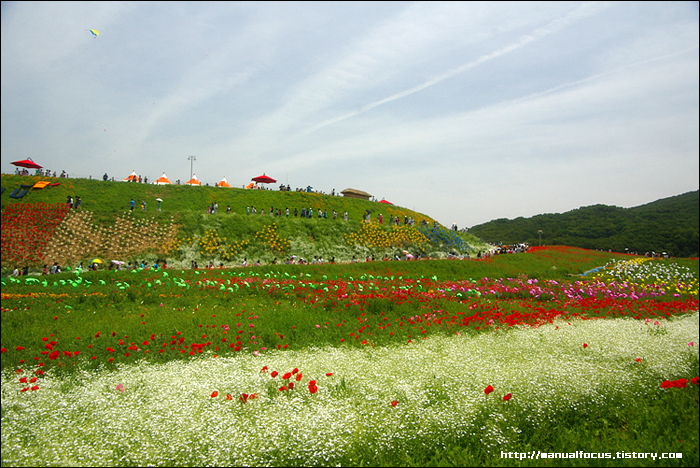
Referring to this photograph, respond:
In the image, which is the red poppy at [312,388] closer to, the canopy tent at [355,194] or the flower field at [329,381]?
the flower field at [329,381]

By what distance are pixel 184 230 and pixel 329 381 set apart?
31.5m

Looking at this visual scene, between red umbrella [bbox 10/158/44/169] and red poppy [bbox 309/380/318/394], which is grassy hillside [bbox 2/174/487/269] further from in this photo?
red poppy [bbox 309/380/318/394]

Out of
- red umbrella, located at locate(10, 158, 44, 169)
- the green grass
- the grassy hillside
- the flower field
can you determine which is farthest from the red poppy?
red umbrella, located at locate(10, 158, 44, 169)

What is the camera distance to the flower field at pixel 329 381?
18.6 ft

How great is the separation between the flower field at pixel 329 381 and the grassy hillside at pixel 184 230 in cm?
1810

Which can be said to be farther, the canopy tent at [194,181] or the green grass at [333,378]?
the canopy tent at [194,181]

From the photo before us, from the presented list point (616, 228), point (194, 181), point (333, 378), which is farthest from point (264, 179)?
point (616, 228)

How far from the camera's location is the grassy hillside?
99.6 ft

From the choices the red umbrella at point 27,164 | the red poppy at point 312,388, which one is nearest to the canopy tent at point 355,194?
the red umbrella at point 27,164

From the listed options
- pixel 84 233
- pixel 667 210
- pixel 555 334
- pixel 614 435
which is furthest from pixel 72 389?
pixel 667 210

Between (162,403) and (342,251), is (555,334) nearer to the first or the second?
(162,403)

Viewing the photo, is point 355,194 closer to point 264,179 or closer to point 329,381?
point 264,179

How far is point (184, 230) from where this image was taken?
3475 cm

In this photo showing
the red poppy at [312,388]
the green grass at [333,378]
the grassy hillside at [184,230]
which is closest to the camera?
the green grass at [333,378]
